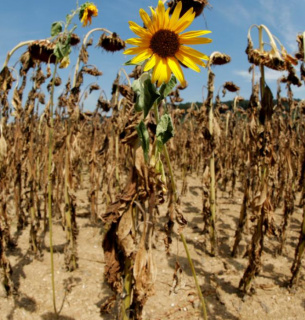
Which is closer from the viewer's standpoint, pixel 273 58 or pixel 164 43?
pixel 164 43

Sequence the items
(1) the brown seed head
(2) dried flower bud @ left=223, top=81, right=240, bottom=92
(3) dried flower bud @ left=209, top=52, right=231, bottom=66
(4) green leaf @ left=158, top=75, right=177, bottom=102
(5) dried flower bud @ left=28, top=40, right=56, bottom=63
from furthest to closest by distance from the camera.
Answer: (2) dried flower bud @ left=223, top=81, right=240, bottom=92, (3) dried flower bud @ left=209, top=52, right=231, bottom=66, (5) dried flower bud @ left=28, top=40, right=56, bottom=63, (1) the brown seed head, (4) green leaf @ left=158, top=75, right=177, bottom=102

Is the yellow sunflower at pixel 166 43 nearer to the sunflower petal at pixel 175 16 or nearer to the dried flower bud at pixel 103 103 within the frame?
the sunflower petal at pixel 175 16

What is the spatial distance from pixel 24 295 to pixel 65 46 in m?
2.35

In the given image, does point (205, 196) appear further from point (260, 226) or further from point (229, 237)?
point (260, 226)

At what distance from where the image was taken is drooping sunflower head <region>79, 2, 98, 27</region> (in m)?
2.55

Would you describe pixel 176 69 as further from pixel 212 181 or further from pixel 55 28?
pixel 212 181

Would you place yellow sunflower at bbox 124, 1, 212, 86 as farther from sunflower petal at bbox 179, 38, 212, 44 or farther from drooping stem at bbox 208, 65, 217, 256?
drooping stem at bbox 208, 65, 217, 256

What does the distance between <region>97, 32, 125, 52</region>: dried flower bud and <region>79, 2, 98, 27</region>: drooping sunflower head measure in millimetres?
427

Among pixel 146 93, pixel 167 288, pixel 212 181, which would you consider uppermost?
pixel 146 93

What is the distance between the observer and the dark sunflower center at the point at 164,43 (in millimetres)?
1155

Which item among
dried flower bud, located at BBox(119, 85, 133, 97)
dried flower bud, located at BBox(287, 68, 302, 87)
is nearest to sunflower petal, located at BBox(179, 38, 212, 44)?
dried flower bud, located at BBox(119, 85, 133, 97)

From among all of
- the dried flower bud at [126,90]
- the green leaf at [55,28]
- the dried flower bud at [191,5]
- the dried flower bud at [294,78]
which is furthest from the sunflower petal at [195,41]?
the dried flower bud at [294,78]

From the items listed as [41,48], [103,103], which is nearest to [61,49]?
[41,48]

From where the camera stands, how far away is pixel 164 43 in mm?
1172
